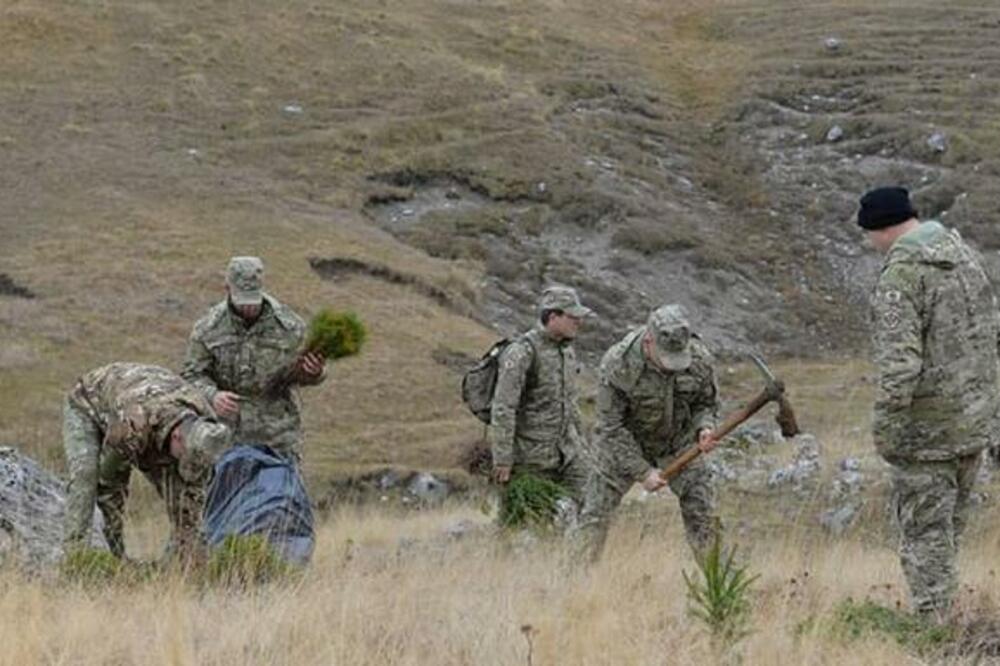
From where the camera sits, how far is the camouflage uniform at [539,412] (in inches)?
422

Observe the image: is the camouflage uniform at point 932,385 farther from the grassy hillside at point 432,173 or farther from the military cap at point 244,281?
the grassy hillside at point 432,173

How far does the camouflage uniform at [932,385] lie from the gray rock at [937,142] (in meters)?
34.1

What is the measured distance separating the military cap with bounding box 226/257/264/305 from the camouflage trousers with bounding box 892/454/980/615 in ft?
14.7

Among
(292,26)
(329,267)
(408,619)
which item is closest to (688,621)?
(408,619)

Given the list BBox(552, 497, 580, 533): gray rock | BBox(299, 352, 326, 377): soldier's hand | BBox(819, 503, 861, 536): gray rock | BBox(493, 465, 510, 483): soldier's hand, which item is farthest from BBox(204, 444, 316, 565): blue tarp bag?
BBox(819, 503, 861, 536): gray rock

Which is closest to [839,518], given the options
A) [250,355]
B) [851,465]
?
[851,465]

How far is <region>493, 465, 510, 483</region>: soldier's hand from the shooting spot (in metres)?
10.8

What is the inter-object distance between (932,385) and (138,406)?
3696 mm

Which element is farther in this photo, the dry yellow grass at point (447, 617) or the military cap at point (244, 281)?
the military cap at point (244, 281)

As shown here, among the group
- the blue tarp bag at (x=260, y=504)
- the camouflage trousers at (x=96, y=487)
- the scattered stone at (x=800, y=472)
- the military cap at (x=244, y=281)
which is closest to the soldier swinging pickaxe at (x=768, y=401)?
the blue tarp bag at (x=260, y=504)

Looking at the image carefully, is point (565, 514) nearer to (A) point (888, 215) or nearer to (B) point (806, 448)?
(A) point (888, 215)

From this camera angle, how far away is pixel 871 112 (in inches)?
1714

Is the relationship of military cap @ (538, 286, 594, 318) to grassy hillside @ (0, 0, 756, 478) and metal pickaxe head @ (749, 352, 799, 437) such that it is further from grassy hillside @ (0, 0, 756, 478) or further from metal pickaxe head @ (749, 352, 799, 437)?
grassy hillside @ (0, 0, 756, 478)

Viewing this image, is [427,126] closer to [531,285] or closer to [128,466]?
[531,285]
